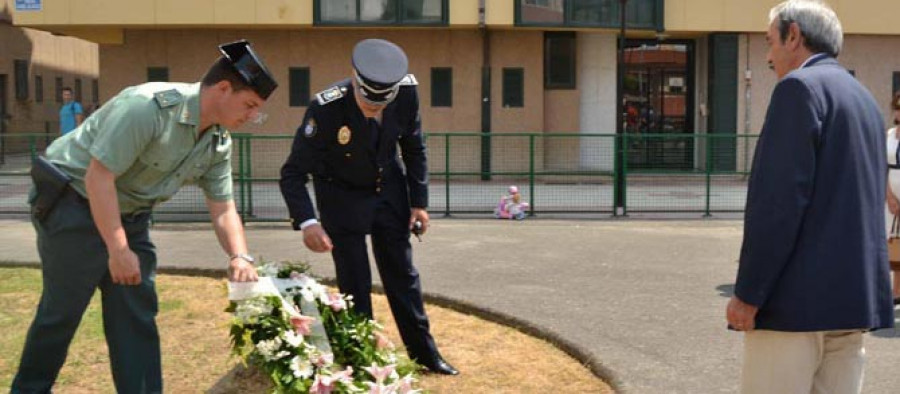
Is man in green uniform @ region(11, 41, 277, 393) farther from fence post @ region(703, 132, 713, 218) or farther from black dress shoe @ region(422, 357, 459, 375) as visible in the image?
fence post @ region(703, 132, 713, 218)

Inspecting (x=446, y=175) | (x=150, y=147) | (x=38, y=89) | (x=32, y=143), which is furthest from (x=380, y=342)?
(x=38, y=89)

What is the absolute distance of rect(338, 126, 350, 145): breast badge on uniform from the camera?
5320mm

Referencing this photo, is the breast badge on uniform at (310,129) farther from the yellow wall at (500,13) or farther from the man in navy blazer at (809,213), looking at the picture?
the yellow wall at (500,13)

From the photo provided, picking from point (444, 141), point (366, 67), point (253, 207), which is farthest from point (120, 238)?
point (444, 141)

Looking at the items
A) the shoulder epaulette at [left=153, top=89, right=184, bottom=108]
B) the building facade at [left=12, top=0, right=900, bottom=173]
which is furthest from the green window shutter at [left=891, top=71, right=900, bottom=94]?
the shoulder epaulette at [left=153, top=89, right=184, bottom=108]

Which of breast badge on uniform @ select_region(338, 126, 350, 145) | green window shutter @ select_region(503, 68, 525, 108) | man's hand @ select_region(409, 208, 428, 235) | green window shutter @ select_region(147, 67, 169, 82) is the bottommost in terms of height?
man's hand @ select_region(409, 208, 428, 235)

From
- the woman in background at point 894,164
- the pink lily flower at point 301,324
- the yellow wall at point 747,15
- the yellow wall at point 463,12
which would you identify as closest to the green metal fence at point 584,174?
the yellow wall at point 463,12

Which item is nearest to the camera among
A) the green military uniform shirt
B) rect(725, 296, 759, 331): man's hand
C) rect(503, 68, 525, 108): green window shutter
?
rect(725, 296, 759, 331): man's hand

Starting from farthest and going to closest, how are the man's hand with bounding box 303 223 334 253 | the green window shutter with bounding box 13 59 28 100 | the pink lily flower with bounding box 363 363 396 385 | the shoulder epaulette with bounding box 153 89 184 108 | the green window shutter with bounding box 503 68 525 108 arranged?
the green window shutter with bounding box 13 59 28 100 → the green window shutter with bounding box 503 68 525 108 → the man's hand with bounding box 303 223 334 253 → the pink lily flower with bounding box 363 363 396 385 → the shoulder epaulette with bounding box 153 89 184 108

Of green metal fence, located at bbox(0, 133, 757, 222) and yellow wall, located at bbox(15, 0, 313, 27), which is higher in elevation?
yellow wall, located at bbox(15, 0, 313, 27)

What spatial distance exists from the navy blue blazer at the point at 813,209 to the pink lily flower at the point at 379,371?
1.54 m

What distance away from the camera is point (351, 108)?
532 centimetres

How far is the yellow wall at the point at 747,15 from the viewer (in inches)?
899

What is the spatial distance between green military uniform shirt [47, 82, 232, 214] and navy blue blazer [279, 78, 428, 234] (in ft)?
2.49
